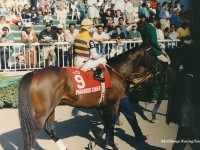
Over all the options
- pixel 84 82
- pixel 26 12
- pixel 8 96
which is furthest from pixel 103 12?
pixel 84 82

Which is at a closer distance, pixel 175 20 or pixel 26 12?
pixel 26 12

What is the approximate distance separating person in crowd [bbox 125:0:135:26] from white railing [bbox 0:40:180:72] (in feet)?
14.7

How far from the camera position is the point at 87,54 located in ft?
21.2

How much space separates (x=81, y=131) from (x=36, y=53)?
150 inches

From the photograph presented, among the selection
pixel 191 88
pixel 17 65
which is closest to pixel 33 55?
pixel 17 65

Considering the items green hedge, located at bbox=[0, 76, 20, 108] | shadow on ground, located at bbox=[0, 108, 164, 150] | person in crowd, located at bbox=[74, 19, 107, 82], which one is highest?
person in crowd, located at bbox=[74, 19, 107, 82]

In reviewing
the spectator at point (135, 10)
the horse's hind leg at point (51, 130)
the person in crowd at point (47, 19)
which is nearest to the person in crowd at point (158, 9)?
the spectator at point (135, 10)

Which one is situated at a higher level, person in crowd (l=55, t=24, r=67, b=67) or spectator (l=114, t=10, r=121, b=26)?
spectator (l=114, t=10, r=121, b=26)

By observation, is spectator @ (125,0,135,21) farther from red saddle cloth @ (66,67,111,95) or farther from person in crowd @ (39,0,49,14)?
red saddle cloth @ (66,67,111,95)

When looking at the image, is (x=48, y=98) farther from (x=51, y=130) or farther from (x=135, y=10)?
(x=135, y=10)

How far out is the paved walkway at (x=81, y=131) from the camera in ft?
22.0

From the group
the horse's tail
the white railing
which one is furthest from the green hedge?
the horse's tail

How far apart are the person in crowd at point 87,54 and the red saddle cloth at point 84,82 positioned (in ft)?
0.31

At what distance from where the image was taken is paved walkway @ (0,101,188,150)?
6707mm
